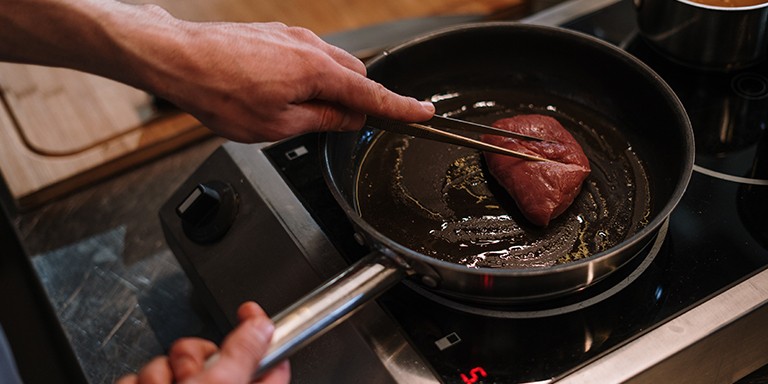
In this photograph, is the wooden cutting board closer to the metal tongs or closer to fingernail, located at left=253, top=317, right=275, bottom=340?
the metal tongs

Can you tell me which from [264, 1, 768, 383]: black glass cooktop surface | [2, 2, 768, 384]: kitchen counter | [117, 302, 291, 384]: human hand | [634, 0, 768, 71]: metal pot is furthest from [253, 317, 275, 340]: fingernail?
[634, 0, 768, 71]: metal pot

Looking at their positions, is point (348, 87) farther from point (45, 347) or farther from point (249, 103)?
point (45, 347)

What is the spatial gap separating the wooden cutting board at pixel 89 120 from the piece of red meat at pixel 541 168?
1.88 feet

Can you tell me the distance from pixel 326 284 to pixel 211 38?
0.91ft

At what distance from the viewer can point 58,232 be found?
3.87 feet

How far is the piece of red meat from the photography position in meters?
0.86

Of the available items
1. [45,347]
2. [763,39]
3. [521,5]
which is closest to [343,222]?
[45,347]

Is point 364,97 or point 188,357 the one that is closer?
point 188,357

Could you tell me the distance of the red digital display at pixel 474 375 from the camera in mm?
757

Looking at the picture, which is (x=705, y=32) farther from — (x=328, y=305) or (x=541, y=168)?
(x=328, y=305)

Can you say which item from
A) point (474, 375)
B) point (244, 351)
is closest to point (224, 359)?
point (244, 351)

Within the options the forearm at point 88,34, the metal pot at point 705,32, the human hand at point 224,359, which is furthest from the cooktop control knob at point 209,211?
the metal pot at point 705,32

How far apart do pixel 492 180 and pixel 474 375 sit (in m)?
0.27

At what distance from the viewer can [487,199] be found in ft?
3.01
